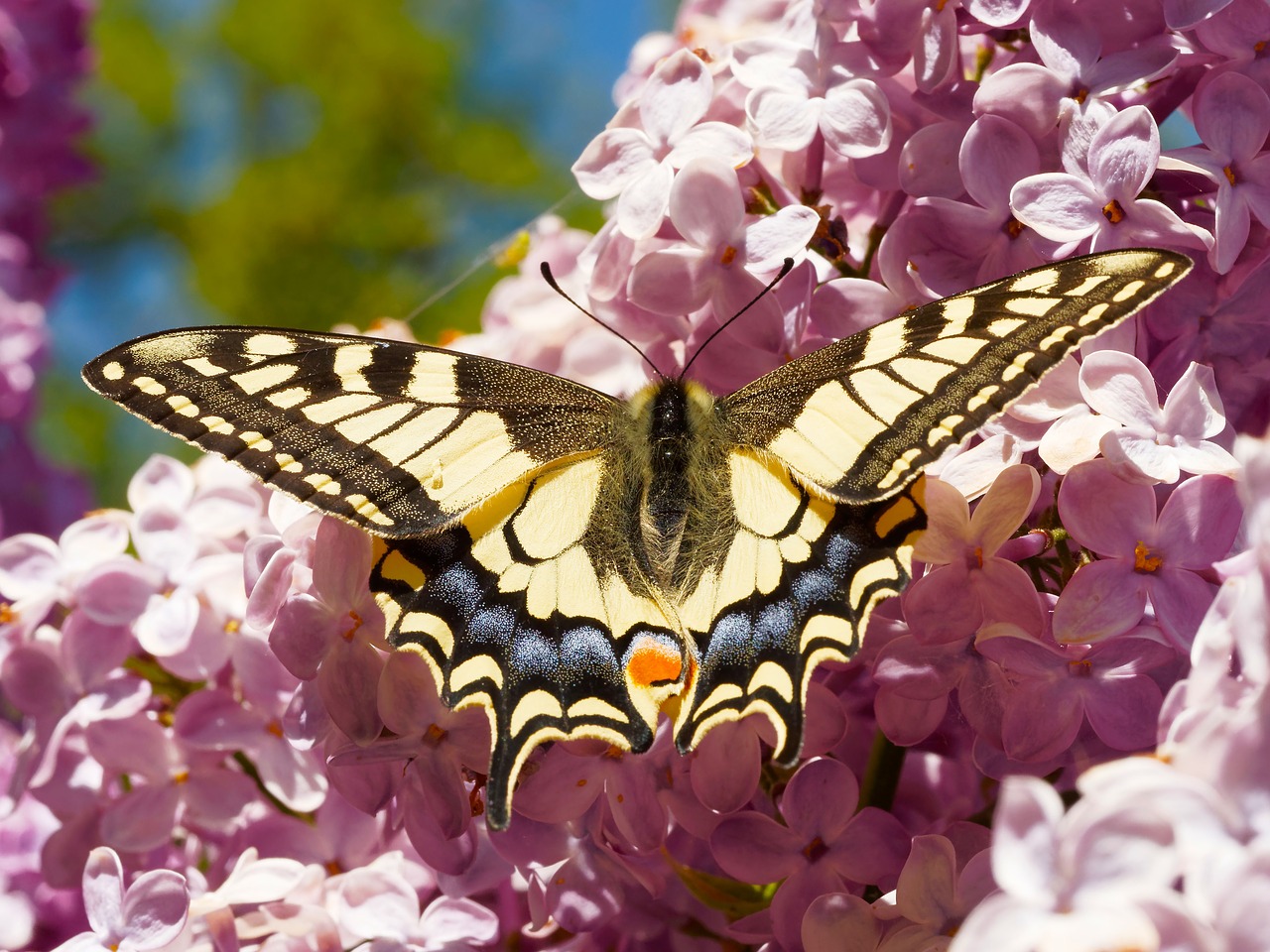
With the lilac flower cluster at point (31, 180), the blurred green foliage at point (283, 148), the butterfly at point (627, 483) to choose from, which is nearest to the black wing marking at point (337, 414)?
the butterfly at point (627, 483)

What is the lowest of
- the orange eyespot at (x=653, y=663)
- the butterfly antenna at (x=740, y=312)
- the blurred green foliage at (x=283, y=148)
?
the orange eyespot at (x=653, y=663)

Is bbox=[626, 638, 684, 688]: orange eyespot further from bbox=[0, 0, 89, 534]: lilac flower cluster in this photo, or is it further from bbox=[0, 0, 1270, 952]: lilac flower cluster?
bbox=[0, 0, 89, 534]: lilac flower cluster

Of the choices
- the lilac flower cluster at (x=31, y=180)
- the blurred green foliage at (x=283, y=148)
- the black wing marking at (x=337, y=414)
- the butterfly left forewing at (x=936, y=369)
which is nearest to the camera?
the butterfly left forewing at (x=936, y=369)

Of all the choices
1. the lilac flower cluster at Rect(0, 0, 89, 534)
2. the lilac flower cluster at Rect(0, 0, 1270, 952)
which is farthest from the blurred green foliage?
the lilac flower cluster at Rect(0, 0, 1270, 952)

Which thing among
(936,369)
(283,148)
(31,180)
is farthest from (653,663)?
(283,148)

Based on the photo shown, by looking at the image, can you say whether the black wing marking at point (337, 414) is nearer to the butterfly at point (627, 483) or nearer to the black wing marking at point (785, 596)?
the butterfly at point (627, 483)

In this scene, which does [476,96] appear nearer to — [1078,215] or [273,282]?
[273,282]

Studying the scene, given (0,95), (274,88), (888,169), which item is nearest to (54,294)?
(0,95)

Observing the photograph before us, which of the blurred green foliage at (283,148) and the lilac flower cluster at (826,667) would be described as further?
the blurred green foliage at (283,148)
